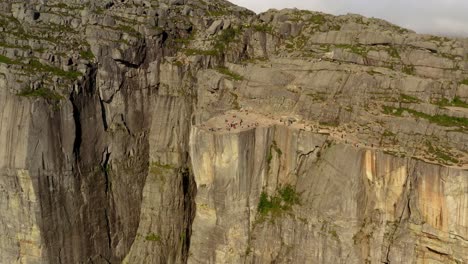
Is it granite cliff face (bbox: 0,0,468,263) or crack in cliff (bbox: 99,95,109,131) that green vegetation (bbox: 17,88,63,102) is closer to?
granite cliff face (bbox: 0,0,468,263)

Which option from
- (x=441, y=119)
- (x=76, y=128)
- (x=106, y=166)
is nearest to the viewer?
(x=441, y=119)

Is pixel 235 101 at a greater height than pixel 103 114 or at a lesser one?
greater

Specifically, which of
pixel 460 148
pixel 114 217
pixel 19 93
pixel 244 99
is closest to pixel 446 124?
pixel 460 148

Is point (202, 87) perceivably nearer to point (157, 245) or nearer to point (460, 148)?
point (157, 245)

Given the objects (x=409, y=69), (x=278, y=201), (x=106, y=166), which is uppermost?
(x=409, y=69)

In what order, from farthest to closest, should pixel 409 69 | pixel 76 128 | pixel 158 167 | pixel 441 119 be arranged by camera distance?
pixel 158 167 → pixel 76 128 → pixel 409 69 → pixel 441 119

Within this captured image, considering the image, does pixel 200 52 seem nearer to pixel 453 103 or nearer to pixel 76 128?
pixel 76 128

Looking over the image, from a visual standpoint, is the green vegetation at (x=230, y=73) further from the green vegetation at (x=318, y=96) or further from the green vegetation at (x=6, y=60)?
the green vegetation at (x=6, y=60)

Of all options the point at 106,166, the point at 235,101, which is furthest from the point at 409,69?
the point at 106,166
